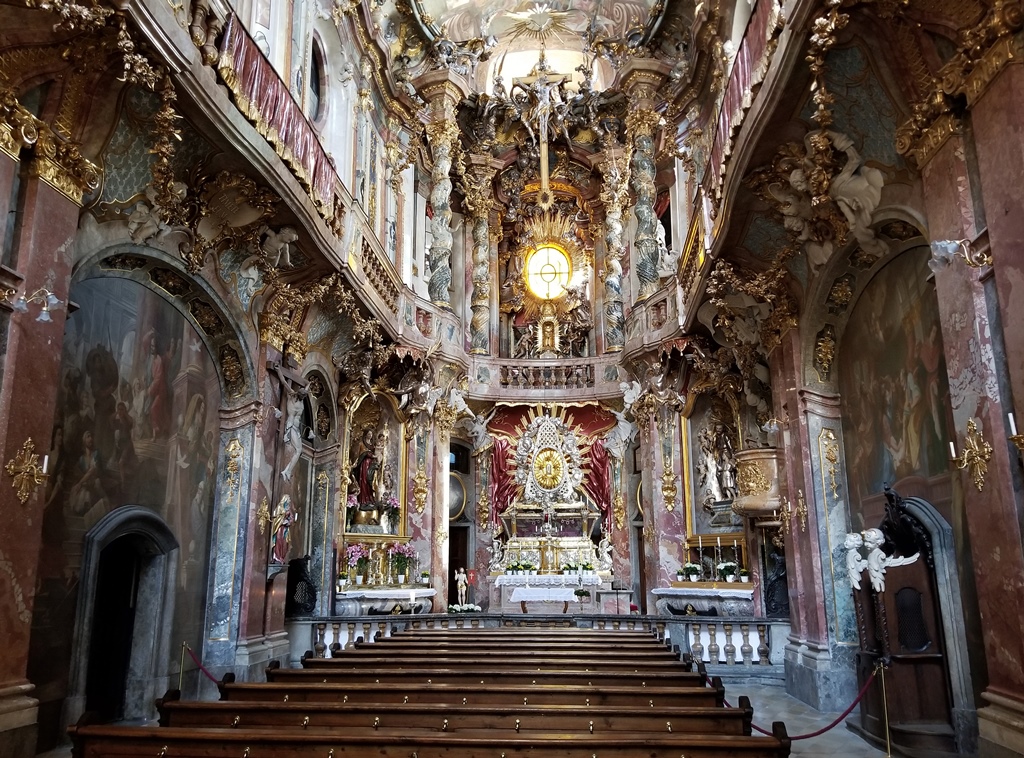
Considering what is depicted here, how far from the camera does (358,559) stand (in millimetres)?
15977

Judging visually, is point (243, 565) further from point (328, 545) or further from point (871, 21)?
point (871, 21)

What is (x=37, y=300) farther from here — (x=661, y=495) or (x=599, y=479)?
(x=599, y=479)

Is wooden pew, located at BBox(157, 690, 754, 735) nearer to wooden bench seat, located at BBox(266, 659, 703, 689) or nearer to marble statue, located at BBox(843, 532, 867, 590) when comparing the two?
wooden bench seat, located at BBox(266, 659, 703, 689)

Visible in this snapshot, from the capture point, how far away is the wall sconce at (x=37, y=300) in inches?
261

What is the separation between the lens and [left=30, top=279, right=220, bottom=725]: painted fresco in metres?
8.02

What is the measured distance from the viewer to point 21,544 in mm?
6602

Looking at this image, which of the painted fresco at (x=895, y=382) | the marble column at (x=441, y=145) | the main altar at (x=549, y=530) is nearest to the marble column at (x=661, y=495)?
the main altar at (x=549, y=530)

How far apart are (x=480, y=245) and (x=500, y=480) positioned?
252 inches

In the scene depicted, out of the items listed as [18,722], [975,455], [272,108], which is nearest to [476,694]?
[18,722]

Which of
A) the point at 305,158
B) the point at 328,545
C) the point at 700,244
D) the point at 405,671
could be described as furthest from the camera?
the point at 328,545

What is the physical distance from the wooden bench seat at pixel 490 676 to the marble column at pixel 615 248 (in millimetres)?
13125

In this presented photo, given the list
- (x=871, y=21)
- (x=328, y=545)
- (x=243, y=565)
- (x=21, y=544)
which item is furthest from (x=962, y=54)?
(x=328, y=545)

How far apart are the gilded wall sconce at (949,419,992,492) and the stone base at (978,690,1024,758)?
1.55 meters

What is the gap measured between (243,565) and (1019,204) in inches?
397
